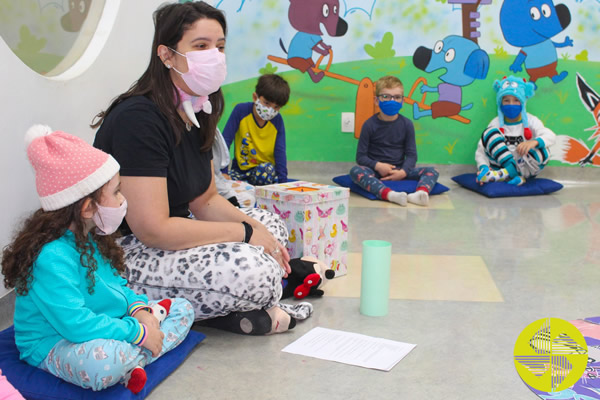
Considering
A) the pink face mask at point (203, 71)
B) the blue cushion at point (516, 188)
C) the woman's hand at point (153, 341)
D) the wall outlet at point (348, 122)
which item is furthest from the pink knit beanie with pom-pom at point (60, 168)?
the wall outlet at point (348, 122)

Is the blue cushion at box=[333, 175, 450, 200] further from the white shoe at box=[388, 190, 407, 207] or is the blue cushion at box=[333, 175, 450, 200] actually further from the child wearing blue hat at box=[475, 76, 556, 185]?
the child wearing blue hat at box=[475, 76, 556, 185]

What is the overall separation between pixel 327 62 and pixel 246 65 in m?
0.67

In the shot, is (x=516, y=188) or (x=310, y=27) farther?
(x=310, y=27)

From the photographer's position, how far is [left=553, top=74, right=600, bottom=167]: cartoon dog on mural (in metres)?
4.77

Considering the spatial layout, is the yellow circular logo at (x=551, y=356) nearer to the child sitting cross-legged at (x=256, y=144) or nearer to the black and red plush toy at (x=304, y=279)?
the black and red plush toy at (x=304, y=279)

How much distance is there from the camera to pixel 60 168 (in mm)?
1410

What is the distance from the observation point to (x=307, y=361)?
1.75m

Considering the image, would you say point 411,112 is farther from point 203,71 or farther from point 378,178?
point 203,71

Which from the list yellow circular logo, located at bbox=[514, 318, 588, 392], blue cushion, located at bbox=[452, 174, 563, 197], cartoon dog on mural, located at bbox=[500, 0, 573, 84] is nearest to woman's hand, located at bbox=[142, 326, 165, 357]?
yellow circular logo, located at bbox=[514, 318, 588, 392]

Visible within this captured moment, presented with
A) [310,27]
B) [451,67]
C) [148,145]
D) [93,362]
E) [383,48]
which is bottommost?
[93,362]

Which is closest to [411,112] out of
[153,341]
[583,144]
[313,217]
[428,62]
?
[428,62]

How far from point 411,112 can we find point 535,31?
1.13 m

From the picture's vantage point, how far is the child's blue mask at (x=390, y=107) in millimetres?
4387

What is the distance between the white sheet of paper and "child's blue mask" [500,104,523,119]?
3.09m
